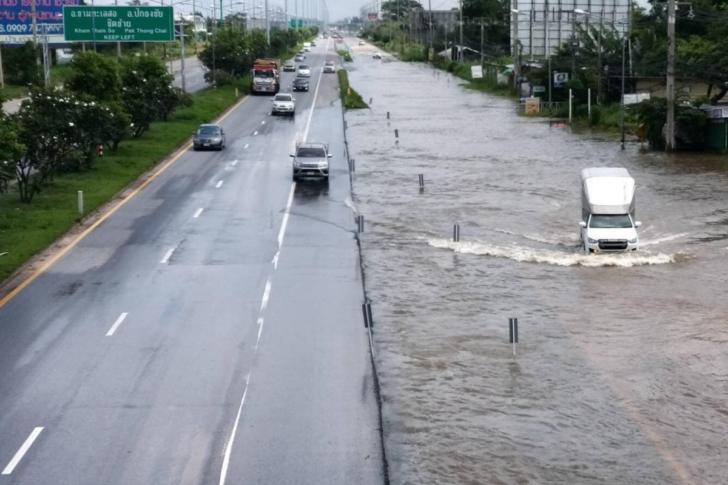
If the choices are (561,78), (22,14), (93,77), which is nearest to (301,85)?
(561,78)

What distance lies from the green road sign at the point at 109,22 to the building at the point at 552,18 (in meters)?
49.6

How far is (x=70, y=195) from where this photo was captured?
3981cm

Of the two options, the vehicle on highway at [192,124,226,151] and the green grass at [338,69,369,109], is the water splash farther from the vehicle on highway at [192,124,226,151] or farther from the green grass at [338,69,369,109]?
the green grass at [338,69,369,109]

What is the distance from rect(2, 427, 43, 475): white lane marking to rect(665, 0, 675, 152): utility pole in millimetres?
44147

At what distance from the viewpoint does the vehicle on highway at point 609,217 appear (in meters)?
31.4

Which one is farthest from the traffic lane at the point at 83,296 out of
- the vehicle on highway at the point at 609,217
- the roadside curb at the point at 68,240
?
the vehicle on highway at the point at 609,217

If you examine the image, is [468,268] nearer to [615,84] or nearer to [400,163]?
[400,163]

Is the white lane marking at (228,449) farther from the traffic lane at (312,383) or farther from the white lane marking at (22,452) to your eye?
the white lane marking at (22,452)

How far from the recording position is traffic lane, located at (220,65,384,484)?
15.7m

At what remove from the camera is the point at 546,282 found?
28688 mm

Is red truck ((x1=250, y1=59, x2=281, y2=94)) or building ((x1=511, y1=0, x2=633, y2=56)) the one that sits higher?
building ((x1=511, y1=0, x2=633, y2=56))

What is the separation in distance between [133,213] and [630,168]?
25.1 meters

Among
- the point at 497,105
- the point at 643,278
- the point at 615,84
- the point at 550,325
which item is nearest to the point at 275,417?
the point at 550,325

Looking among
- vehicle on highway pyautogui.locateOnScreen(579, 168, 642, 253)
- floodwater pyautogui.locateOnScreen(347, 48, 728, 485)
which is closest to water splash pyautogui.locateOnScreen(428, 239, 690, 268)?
floodwater pyautogui.locateOnScreen(347, 48, 728, 485)
